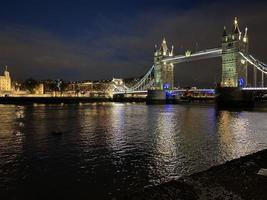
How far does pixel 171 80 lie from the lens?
349 ft

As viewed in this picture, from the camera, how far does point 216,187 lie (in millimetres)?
7109

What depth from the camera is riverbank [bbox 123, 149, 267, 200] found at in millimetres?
6570

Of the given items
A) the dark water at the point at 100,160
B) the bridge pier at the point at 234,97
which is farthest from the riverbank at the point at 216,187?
the bridge pier at the point at 234,97

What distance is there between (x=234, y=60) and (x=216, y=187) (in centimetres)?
7012

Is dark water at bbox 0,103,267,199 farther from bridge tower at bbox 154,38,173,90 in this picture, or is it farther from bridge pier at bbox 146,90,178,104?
bridge tower at bbox 154,38,173,90

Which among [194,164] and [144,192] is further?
[194,164]

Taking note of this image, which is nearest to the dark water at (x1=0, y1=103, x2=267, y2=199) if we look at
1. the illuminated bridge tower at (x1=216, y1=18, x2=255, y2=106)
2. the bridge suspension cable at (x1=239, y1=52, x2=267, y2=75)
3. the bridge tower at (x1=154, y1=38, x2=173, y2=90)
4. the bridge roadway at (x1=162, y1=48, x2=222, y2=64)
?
the illuminated bridge tower at (x1=216, y1=18, x2=255, y2=106)

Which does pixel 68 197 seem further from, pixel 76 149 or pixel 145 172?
pixel 76 149

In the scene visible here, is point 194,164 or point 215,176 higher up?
point 215,176

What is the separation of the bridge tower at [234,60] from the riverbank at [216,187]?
211 feet

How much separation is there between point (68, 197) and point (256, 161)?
5676mm

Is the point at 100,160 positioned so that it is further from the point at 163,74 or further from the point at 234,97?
the point at 163,74

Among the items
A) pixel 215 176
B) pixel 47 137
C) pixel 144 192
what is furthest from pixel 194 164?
pixel 47 137

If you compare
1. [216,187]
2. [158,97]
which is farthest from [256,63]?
[216,187]
